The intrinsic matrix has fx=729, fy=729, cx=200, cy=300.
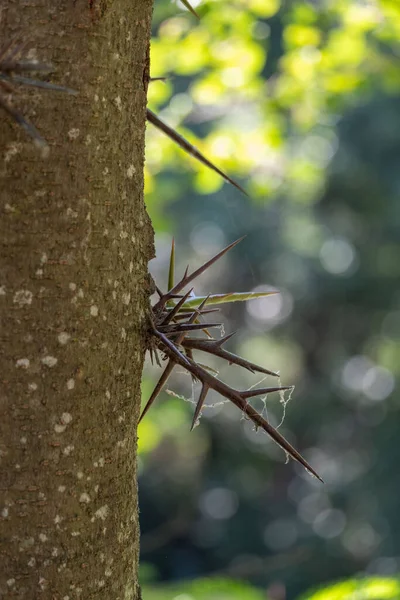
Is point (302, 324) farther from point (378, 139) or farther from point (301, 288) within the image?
point (378, 139)

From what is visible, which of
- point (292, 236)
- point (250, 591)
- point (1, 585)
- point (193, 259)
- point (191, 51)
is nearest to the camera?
point (1, 585)

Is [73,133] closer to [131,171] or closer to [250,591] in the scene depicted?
[131,171]

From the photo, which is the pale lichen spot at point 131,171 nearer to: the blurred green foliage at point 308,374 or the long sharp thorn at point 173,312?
the long sharp thorn at point 173,312

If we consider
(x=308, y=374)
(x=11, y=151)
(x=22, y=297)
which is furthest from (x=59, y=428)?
(x=308, y=374)

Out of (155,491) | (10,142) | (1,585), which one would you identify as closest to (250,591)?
(1,585)

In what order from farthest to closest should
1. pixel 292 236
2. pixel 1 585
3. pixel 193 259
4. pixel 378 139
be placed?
1. pixel 193 259
2. pixel 292 236
3. pixel 378 139
4. pixel 1 585

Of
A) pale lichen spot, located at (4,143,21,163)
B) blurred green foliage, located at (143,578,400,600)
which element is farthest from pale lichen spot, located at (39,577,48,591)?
blurred green foliage, located at (143,578,400,600)

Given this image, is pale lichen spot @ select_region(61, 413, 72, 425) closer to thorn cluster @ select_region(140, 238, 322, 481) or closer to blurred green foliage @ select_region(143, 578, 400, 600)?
thorn cluster @ select_region(140, 238, 322, 481)

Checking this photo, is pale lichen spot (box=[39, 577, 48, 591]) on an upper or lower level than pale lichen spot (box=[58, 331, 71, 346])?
lower
